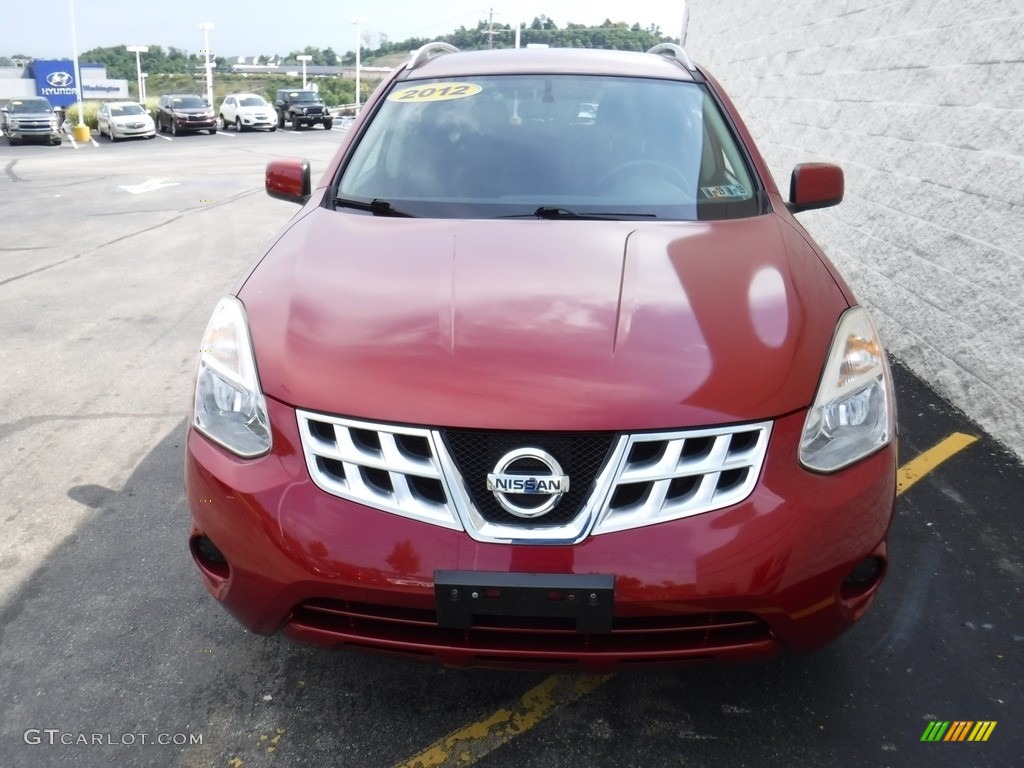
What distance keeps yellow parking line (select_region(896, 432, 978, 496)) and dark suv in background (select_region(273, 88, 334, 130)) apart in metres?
37.6

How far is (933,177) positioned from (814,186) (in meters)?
1.97

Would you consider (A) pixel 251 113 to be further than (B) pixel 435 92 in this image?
Yes

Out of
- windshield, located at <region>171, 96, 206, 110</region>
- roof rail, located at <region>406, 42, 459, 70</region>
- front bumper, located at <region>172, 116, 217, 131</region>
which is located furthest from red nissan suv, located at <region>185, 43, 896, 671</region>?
windshield, located at <region>171, 96, 206, 110</region>

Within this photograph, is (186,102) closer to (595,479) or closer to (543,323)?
(543,323)

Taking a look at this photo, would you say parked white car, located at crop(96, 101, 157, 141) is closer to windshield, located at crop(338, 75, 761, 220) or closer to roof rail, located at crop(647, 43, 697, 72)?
roof rail, located at crop(647, 43, 697, 72)

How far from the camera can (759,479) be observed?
192 centimetres

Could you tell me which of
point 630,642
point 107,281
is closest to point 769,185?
point 630,642

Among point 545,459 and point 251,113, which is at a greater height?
point 545,459

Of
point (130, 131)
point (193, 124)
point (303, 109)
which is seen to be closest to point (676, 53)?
point (130, 131)

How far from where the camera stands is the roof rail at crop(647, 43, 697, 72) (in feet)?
12.4

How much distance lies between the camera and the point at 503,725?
2.32 metres

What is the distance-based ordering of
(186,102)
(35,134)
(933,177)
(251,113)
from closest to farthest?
(933,177)
(35,134)
(186,102)
(251,113)

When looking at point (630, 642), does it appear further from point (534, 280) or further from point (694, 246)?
point (694, 246)

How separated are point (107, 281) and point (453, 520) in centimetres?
649
